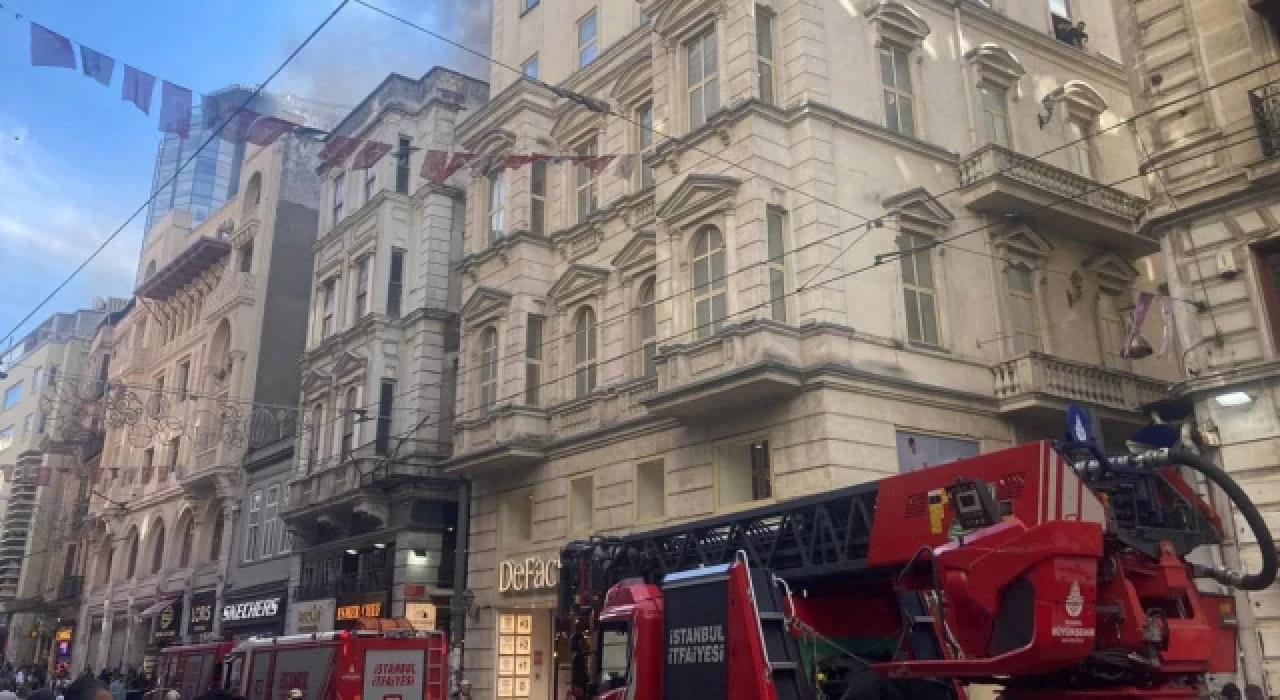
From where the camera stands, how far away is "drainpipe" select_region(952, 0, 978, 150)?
78.2ft

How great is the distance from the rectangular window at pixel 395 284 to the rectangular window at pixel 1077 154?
21.2 m

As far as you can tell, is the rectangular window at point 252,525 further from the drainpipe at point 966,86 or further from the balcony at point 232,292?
the drainpipe at point 966,86

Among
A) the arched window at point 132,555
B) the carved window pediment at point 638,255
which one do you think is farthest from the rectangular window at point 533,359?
the arched window at point 132,555

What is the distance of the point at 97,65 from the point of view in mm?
14305

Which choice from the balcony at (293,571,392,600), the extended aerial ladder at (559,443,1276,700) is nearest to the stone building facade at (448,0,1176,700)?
the balcony at (293,571,392,600)

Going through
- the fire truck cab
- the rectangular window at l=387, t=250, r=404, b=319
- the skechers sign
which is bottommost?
the fire truck cab

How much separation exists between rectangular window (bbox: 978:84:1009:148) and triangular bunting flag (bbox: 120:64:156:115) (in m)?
18.8

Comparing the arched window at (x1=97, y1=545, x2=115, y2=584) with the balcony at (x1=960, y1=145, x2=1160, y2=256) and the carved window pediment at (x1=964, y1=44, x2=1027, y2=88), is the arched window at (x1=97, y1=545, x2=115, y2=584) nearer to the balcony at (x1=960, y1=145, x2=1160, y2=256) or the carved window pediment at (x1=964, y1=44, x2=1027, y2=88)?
the balcony at (x1=960, y1=145, x2=1160, y2=256)

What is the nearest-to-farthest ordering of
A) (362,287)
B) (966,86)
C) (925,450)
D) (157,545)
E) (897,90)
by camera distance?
(925,450), (897,90), (966,86), (362,287), (157,545)

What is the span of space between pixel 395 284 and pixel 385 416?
4.79 meters

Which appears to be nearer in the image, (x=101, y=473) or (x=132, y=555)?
(x=132, y=555)

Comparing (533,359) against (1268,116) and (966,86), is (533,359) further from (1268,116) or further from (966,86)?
(1268,116)

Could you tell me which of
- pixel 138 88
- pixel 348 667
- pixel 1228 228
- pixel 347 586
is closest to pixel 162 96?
pixel 138 88

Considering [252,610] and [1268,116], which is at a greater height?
[1268,116]
